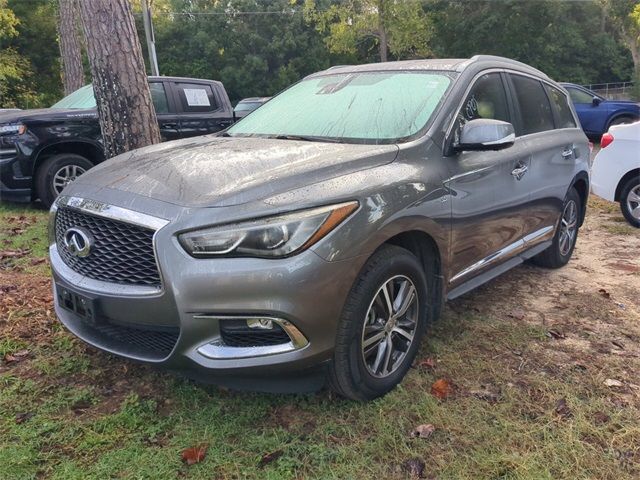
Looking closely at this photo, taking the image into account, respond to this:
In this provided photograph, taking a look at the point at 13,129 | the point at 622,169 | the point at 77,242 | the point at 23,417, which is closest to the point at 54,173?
the point at 13,129

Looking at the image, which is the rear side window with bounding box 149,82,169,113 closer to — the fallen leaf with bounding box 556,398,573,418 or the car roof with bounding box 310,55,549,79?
the car roof with bounding box 310,55,549,79

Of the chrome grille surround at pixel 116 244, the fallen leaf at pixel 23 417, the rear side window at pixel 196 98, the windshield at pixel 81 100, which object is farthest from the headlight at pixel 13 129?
the fallen leaf at pixel 23 417

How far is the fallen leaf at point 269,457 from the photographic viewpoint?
2373mm

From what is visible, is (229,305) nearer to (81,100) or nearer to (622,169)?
(622,169)

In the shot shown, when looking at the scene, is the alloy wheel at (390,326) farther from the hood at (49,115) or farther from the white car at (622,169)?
the hood at (49,115)

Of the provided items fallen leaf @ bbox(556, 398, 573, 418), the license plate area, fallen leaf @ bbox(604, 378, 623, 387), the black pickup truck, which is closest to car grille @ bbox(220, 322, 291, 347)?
the license plate area

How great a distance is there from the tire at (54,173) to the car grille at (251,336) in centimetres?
487

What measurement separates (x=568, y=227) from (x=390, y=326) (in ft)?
9.64

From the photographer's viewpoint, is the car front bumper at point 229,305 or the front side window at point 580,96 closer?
the car front bumper at point 229,305

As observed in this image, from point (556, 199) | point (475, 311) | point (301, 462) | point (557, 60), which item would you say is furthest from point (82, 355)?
point (557, 60)

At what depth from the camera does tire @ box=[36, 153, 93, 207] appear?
6.52m

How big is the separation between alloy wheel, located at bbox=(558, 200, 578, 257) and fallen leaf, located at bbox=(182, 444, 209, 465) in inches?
142

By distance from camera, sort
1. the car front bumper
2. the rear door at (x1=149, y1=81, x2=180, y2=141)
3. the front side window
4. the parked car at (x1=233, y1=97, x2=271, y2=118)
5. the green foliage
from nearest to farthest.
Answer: the car front bumper, the parked car at (x1=233, y1=97, x2=271, y2=118), the rear door at (x1=149, y1=81, x2=180, y2=141), the front side window, the green foliage

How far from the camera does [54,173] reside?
21.6 feet
